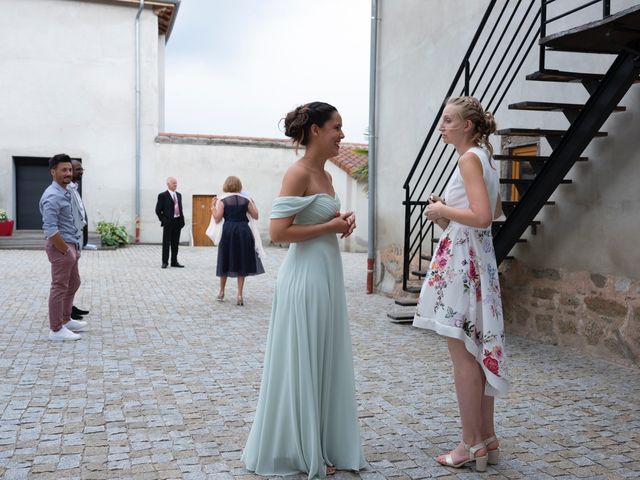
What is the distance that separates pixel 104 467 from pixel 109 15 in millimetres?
18925

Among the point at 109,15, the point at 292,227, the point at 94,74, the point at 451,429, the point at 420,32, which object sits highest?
the point at 109,15

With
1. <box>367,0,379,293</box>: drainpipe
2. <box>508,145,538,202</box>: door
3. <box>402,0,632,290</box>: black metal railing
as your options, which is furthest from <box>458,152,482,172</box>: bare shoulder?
<box>367,0,379,293</box>: drainpipe

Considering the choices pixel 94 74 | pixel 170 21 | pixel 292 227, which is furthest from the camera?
pixel 170 21

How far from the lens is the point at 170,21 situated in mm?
21172

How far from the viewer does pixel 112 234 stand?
18625 millimetres

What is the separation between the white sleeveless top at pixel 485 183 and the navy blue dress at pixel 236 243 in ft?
18.1

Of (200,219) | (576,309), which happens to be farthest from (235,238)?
(200,219)

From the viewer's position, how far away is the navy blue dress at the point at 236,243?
332 inches

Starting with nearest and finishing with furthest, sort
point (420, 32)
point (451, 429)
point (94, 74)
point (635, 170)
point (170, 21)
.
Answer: point (451, 429)
point (635, 170)
point (420, 32)
point (94, 74)
point (170, 21)

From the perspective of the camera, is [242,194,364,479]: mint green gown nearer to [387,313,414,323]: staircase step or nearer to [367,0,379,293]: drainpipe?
[387,313,414,323]: staircase step

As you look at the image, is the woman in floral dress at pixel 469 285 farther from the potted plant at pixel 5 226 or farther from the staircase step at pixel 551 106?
the potted plant at pixel 5 226

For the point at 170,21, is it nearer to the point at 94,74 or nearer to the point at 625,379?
the point at 94,74

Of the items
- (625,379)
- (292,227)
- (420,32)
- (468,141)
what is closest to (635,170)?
(625,379)

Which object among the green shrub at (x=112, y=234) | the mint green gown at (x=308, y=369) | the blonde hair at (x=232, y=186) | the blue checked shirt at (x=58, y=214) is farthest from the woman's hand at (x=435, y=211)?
the green shrub at (x=112, y=234)
